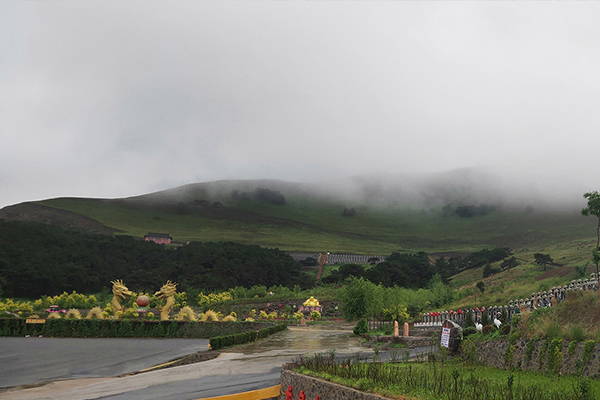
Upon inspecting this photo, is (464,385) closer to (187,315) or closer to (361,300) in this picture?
(187,315)

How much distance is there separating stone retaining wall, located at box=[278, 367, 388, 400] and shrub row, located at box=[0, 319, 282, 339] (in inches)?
1150

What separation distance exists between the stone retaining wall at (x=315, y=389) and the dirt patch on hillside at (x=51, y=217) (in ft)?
503

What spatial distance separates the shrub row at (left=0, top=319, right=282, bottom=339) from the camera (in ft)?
137

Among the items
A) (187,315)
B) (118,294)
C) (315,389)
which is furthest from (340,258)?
(315,389)

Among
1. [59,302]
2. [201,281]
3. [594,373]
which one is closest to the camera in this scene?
[594,373]

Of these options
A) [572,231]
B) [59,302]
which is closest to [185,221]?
[59,302]

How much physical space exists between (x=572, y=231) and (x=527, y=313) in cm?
15396

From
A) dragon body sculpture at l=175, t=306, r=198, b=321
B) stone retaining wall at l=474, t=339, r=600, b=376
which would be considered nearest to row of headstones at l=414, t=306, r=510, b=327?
stone retaining wall at l=474, t=339, r=600, b=376

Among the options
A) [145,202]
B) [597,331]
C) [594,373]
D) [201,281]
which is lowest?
[201,281]

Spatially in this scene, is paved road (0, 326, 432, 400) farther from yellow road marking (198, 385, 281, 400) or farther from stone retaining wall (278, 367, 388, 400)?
stone retaining wall (278, 367, 388, 400)

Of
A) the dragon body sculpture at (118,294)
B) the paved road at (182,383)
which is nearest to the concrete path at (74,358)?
the paved road at (182,383)

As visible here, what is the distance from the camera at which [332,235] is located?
7308 inches

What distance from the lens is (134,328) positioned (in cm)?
4222

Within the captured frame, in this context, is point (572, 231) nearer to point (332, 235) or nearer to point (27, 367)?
point (332, 235)
